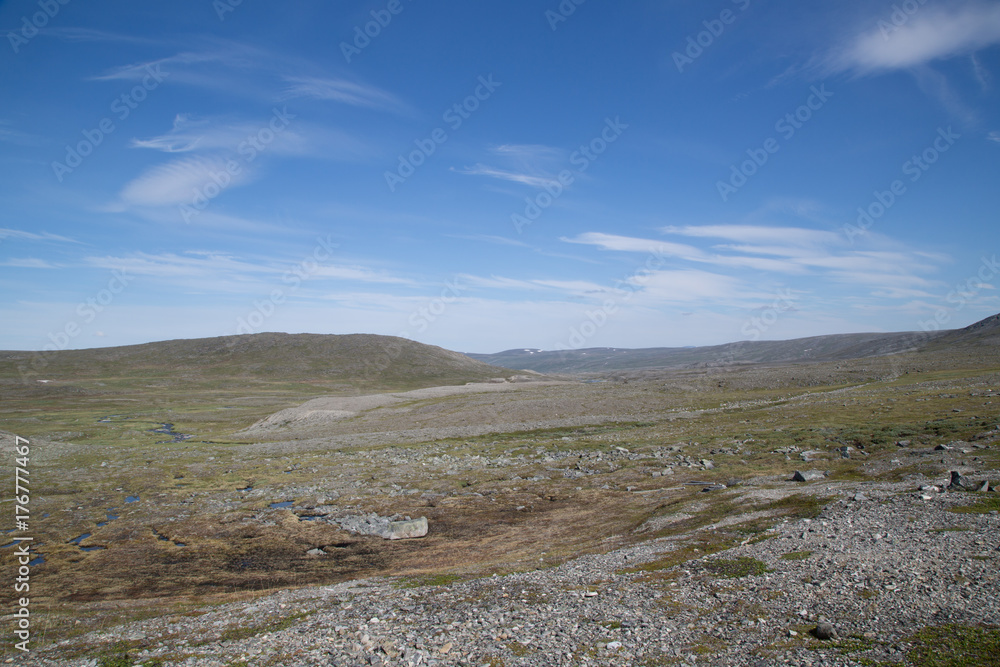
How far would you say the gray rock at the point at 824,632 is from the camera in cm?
1477

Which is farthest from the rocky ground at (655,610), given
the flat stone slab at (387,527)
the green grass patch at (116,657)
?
the flat stone slab at (387,527)

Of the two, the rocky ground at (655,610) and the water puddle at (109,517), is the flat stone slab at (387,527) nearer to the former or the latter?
the rocky ground at (655,610)

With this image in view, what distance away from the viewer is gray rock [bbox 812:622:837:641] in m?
14.8

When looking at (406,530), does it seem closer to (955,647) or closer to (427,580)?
(427,580)

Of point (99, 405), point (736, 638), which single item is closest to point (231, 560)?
point (736, 638)

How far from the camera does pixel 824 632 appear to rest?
48.5 feet

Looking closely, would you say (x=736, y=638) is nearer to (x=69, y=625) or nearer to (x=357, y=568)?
(x=357, y=568)

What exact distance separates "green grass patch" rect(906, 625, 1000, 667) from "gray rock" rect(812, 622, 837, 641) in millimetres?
1821

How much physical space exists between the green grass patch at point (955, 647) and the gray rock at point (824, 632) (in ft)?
5.98

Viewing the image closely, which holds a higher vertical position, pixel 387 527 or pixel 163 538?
pixel 163 538

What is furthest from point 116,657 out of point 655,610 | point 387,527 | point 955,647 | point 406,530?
point 955,647

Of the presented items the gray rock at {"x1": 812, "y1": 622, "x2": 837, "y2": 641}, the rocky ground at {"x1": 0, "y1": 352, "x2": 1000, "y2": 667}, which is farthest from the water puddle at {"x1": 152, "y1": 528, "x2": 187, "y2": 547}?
the gray rock at {"x1": 812, "y1": 622, "x2": 837, "y2": 641}

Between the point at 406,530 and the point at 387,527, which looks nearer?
the point at 406,530

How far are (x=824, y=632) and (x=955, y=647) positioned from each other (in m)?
2.98
